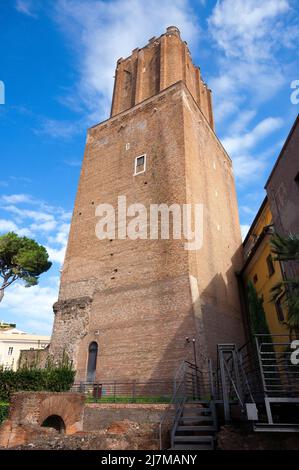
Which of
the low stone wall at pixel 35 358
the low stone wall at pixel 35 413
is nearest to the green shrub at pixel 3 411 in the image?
the low stone wall at pixel 35 413

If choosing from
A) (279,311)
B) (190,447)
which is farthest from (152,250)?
(190,447)

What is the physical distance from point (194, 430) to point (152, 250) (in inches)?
359

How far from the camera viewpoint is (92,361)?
14719mm

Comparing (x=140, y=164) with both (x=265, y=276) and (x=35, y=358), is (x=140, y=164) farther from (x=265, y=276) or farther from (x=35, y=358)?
(x=35, y=358)

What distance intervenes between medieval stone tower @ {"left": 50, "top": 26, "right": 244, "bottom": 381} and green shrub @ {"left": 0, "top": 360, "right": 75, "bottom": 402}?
1.43m

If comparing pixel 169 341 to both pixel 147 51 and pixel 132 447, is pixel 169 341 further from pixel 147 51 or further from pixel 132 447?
pixel 147 51

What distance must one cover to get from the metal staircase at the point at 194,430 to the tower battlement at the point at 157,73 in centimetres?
1831

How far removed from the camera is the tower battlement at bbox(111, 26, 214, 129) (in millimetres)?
21844

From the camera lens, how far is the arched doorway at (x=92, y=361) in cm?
1442

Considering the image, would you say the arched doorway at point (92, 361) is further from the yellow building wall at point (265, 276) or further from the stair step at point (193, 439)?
the stair step at point (193, 439)

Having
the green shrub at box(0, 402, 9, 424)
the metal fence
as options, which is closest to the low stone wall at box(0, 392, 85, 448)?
the green shrub at box(0, 402, 9, 424)

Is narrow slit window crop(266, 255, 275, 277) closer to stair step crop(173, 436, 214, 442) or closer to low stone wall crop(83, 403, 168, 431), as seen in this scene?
low stone wall crop(83, 403, 168, 431)

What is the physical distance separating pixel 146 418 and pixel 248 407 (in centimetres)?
502

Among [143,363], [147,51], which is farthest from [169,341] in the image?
[147,51]
